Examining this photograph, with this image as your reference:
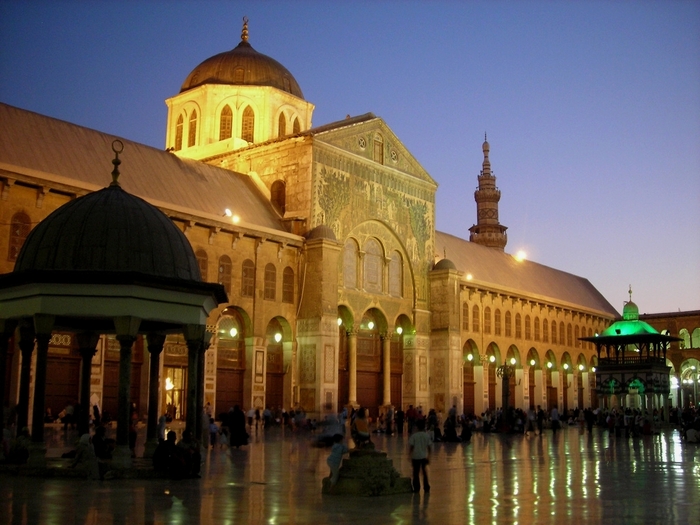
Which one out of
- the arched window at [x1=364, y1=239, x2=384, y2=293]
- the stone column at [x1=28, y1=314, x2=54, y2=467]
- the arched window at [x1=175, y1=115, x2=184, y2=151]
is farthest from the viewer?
the arched window at [x1=175, y1=115, x2=184, y2=151]

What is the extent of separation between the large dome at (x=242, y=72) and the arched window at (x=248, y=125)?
4.91ft

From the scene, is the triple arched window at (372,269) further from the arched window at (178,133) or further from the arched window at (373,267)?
the arched window at (178,133)

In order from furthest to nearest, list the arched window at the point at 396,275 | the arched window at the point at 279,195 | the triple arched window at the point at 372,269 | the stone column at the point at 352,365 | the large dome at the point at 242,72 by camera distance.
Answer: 1. the large dome at the point at 242,72
2. the arched window at the point at 396,275
3. the triple arched window at the point at 372,269
4. the stone column at the point at 352,365
5. the arched window at the point at 279,195

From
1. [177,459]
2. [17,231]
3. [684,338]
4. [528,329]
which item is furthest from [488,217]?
[177,459]

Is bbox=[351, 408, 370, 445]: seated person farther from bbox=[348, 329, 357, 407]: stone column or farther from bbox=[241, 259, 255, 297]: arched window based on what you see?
bbox=[348, 329, 357, 407]: stone column

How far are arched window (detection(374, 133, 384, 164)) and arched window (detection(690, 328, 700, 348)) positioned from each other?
38.7 meters

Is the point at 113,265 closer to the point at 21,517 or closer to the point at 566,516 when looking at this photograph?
the point at 21,517

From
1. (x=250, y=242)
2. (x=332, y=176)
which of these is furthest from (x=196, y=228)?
(x=332, y=176)

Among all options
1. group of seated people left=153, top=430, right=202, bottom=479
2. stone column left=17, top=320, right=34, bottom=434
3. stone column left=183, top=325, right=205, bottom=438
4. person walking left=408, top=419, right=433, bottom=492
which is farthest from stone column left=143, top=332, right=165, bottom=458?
person walking left=408, top=419, right=433, bottom=492

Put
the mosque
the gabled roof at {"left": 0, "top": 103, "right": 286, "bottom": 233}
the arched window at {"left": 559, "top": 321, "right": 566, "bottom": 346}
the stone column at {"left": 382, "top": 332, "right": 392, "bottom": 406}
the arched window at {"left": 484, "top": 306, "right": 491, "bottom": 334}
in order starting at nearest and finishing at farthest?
the gabled roof at {"left": 0, "top": 103, "right": 286, "bottom": 233} < the mosque < the stone column at {"left": 382, "top": 332, "right": 392, "bottom": 406} < the arched window at {"left": 484, "top": 306, "right": 491, "bottom": 334} < the arched window at {"left": 559, "top": 321, "right": 566, "bottom": 346}

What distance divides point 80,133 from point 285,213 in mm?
10001

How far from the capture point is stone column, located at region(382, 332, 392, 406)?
1693 inches

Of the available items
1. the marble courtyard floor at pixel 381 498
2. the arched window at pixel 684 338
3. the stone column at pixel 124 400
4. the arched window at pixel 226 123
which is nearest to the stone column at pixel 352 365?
the arched window at pixel 226 123

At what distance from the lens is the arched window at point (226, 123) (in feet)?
148
